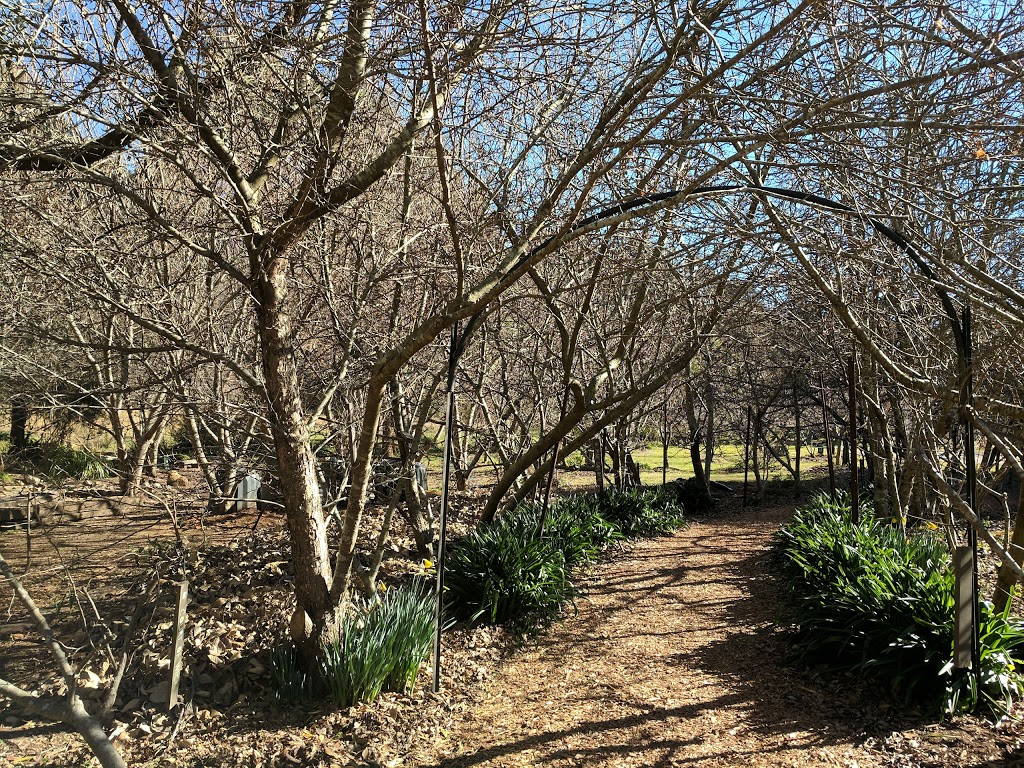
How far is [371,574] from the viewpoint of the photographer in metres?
6.26

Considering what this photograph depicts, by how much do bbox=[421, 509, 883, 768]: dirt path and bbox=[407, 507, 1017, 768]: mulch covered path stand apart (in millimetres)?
11

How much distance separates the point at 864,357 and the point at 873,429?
183 centimetres

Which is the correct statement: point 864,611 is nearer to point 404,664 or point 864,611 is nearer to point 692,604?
point 692,604

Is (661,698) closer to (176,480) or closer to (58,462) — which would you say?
(58,462)

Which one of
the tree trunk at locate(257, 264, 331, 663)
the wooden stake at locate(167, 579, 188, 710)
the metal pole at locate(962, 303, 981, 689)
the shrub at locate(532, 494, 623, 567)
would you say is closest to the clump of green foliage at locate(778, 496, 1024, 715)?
the metal pole at locate(962, 303, 981, 689)

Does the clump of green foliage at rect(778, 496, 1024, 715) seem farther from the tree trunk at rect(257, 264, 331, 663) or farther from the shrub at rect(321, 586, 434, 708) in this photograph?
the tree trunk at rect(257, 264, 331, 663)

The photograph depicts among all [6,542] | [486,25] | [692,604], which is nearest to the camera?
[486,25]

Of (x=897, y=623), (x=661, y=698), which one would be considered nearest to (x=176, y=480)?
(x=661, y=698)

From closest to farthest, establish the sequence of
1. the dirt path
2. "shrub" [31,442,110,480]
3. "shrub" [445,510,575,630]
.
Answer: the dirt path
"shrub" [31,442,110,480]
"shrub" [445,510,575,630]

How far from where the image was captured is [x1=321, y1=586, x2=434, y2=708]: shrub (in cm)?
481

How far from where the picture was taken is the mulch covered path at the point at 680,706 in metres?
4.01

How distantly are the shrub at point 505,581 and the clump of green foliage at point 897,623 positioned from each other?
2265 millimetres

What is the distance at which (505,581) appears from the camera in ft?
22.0

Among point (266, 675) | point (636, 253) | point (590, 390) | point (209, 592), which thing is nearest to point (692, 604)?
point (590, 390)
